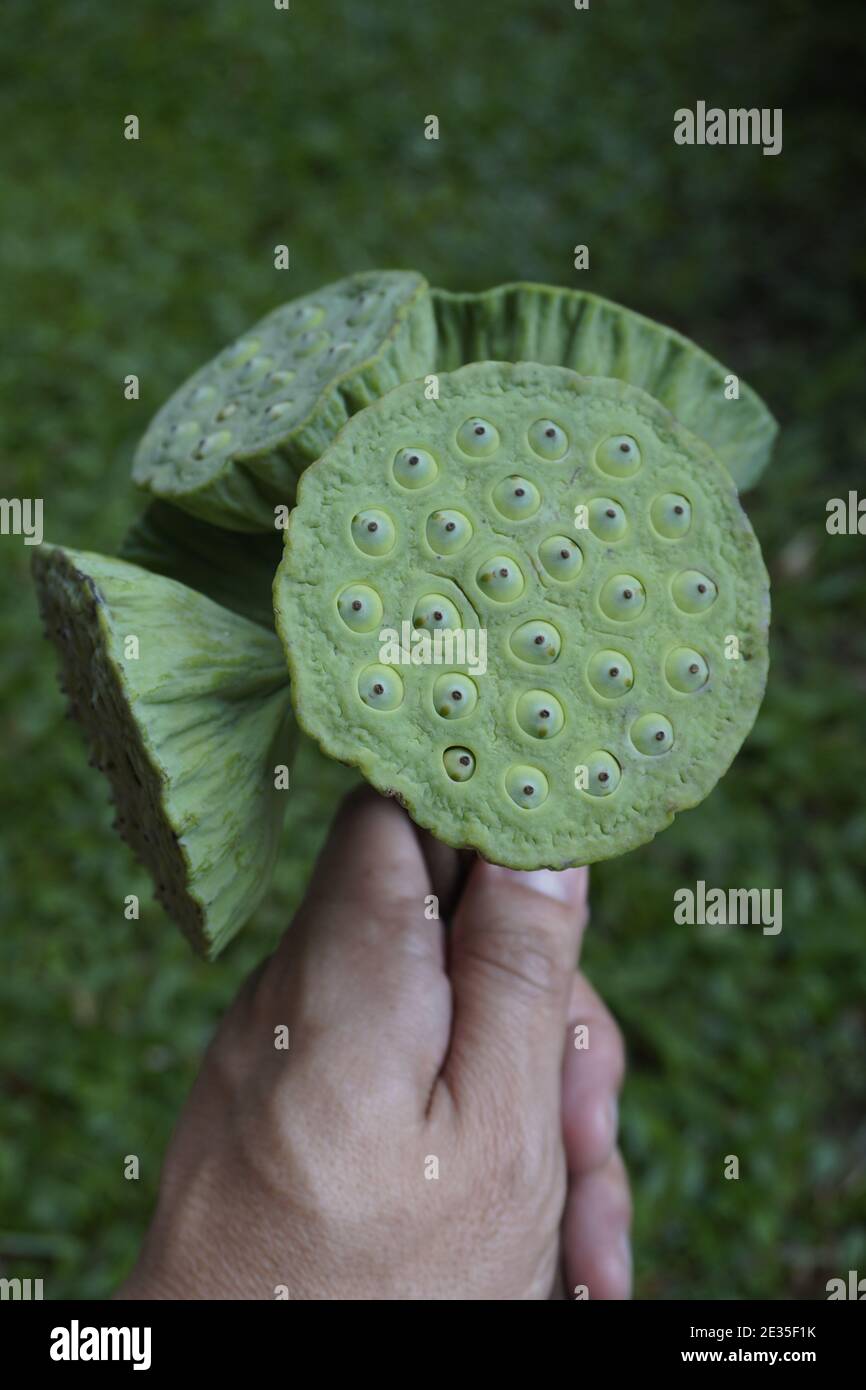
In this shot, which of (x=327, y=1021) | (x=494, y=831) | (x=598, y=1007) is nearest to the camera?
(x=494, y=831)

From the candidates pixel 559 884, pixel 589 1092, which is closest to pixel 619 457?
pixel 559 884

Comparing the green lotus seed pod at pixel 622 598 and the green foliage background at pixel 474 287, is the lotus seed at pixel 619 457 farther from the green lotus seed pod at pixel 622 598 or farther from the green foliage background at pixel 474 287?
the green foliage background at pixel 474 287

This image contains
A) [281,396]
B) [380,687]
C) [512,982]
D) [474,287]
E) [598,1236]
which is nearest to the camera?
[380,687]

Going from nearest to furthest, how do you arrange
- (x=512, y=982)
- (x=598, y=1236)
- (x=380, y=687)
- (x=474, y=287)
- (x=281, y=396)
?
(x=380, y=687), (x=281, y=396), (x=512, y=982), (x=598, y=1236), (x=474, y=287)

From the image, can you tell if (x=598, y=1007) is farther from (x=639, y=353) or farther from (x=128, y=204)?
(x=128, y=204)

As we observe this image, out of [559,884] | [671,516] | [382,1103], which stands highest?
[671,516]

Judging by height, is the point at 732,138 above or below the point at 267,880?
above

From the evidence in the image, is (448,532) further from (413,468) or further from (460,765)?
(460,765)

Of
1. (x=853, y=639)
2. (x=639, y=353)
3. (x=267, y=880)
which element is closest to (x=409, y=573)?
(x=639, y=353)
